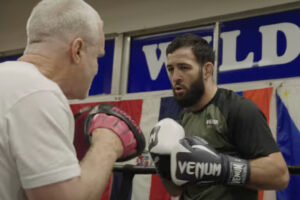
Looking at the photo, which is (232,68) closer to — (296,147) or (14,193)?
(296,147)

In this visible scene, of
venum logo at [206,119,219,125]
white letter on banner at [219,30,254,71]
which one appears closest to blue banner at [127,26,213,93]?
white letter on banner at [219,30,254,71]

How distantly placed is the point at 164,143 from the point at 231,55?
5.88 ft

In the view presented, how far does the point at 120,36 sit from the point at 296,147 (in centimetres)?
205

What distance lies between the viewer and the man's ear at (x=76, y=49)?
982 mm

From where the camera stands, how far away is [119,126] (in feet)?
3.30

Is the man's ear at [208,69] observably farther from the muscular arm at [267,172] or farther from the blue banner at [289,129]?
the blue banner at [289,129]

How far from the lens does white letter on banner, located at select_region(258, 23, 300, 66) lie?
2877mm

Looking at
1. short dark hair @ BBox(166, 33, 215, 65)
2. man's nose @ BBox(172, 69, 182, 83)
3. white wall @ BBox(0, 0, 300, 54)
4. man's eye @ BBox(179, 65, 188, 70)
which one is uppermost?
white wall @ BBox(0, 0, 300, 54)

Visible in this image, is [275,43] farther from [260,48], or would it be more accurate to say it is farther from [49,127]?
[49,127]

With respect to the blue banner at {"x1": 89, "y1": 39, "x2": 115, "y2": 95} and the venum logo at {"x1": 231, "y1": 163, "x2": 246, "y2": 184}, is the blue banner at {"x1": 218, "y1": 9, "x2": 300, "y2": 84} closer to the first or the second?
the blue banner at {"x1": 89, "y1": 39, "x2": 115, "y2": 95}

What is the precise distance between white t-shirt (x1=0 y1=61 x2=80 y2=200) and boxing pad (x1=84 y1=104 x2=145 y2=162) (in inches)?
7.1

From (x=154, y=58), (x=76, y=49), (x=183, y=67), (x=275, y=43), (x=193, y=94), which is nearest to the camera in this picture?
(x=76, y=49)

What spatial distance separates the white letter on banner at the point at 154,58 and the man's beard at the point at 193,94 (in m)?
1.62

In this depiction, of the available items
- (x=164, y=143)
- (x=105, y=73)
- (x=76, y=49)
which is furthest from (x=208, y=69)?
(x=105, y=73)
